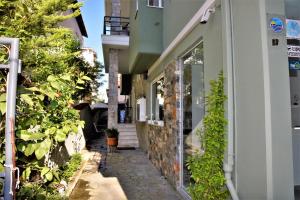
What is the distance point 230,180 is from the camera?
3.36 m

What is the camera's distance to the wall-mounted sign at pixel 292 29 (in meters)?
3.24

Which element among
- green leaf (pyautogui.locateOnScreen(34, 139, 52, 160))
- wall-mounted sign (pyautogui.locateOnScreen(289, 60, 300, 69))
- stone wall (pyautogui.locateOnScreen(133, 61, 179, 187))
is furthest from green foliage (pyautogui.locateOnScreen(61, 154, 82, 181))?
wall-mounted sign (pyautogui.locateOnScreen(289, 60, 300, 69))

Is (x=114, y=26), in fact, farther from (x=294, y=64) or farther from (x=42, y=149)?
(x=42, y=149)

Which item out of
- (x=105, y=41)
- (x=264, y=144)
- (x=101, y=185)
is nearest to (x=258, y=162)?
(x=264, y=144)

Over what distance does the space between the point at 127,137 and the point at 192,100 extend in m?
9.56

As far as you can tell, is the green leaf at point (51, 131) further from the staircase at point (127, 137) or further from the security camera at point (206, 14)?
the staircase at point (127, 137)

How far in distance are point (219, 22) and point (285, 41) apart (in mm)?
1100

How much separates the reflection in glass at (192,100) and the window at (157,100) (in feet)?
8.43

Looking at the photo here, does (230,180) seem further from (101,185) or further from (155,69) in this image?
(155,69)

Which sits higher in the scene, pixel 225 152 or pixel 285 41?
pixel 285 41

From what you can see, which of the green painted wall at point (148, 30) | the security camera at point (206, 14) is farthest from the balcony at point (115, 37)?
the security camera at point (206, 14)

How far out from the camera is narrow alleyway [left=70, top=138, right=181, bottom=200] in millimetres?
6012

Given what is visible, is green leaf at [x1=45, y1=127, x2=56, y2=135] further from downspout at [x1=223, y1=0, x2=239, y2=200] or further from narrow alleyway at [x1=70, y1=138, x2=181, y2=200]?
narrow alleyway at [x1=70, y1=138, x2=181, y2=200]

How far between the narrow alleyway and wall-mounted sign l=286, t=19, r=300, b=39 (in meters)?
4.08
